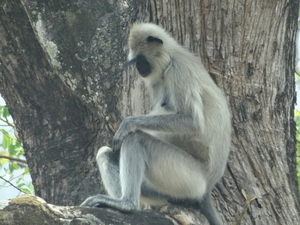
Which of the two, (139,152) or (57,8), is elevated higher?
(57,8)

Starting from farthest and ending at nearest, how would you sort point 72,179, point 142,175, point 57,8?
point 72,179 < point 57,8 < point 142,175

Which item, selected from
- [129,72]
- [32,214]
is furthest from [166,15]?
[32,214]

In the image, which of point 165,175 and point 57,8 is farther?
point 57,8

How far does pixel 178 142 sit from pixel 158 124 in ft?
0.91

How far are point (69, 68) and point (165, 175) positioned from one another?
1306mm

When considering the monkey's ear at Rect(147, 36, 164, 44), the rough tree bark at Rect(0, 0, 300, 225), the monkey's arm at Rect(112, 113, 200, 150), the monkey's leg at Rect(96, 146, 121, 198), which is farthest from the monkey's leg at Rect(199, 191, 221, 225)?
the monkey's ear at Rect(147, 36, 164, 44)

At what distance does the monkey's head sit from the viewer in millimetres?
4598

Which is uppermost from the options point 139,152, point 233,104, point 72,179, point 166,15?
point 166,15

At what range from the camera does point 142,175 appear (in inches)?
161

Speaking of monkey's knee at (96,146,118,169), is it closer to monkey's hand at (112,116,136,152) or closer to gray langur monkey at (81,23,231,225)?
gray langur monkey at (81,23,231,225)

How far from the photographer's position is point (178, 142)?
14.9 feet

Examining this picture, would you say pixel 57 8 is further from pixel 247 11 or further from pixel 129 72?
pixel 247 11

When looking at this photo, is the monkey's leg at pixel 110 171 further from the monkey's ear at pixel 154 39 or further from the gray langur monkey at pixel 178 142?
the monkey's ear at pixel 154 39

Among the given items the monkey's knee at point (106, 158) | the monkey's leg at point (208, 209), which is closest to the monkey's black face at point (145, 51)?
the monkey's knee at point (106, 158)
